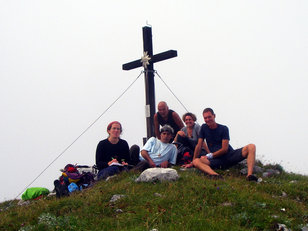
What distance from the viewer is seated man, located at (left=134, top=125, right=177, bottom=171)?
885 cm

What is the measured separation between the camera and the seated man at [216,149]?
847 cm

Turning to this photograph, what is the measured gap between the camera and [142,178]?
743 centimetres

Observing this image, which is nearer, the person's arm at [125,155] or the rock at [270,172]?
the rock at [270,172]

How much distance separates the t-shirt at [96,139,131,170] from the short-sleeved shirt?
513mm

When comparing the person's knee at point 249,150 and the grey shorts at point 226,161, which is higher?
the person's knee at point 249,150

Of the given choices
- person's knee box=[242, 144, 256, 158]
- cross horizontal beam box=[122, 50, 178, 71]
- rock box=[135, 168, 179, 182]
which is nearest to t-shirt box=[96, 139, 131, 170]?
rock box=[135, 168, 179, 182]

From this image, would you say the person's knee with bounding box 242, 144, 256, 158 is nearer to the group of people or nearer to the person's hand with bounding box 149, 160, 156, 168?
the group of people

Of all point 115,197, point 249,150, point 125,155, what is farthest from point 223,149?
point 115,197

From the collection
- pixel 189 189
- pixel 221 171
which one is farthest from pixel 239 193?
pixel 221 171

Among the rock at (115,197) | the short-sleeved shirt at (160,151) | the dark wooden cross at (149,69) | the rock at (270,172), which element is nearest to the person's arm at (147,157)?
the short-sleeved shirt at (160,151)

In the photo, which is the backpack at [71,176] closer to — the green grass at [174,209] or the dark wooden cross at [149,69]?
the green grass at [174,209]

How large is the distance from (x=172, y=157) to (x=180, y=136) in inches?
34.7

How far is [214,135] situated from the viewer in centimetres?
890

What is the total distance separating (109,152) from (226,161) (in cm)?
284
